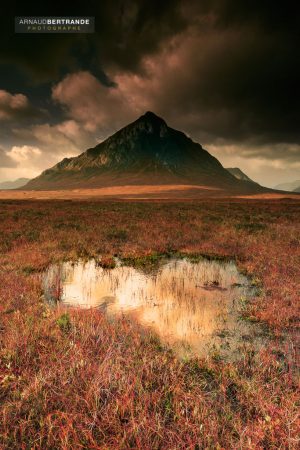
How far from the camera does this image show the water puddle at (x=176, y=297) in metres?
6.04

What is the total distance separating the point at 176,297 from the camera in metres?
8.69

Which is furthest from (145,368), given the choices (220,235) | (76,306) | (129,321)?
(220,235)

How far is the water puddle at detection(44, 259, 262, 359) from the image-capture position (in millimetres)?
6040

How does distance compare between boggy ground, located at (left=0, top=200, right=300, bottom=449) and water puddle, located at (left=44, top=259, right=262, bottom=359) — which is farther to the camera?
water puddle, located at (left=44, top=259, right=262, bottom=359)

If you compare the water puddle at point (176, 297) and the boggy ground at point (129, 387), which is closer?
the boggy ground at point (129, 387)

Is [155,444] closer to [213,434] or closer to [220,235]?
[213,434]

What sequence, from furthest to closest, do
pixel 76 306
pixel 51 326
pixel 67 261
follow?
pixel 67 261
pixel 76 306
pixel 51 326

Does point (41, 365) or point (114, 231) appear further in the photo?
point (114, 231)

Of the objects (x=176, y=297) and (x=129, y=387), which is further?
(x=176, y=297)

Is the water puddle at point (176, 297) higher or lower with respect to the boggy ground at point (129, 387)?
lower

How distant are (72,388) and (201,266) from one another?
960 cm

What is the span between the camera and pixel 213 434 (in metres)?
3.23

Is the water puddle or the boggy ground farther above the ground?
the boggy ground

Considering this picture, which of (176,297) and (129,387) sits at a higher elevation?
(129,387)
